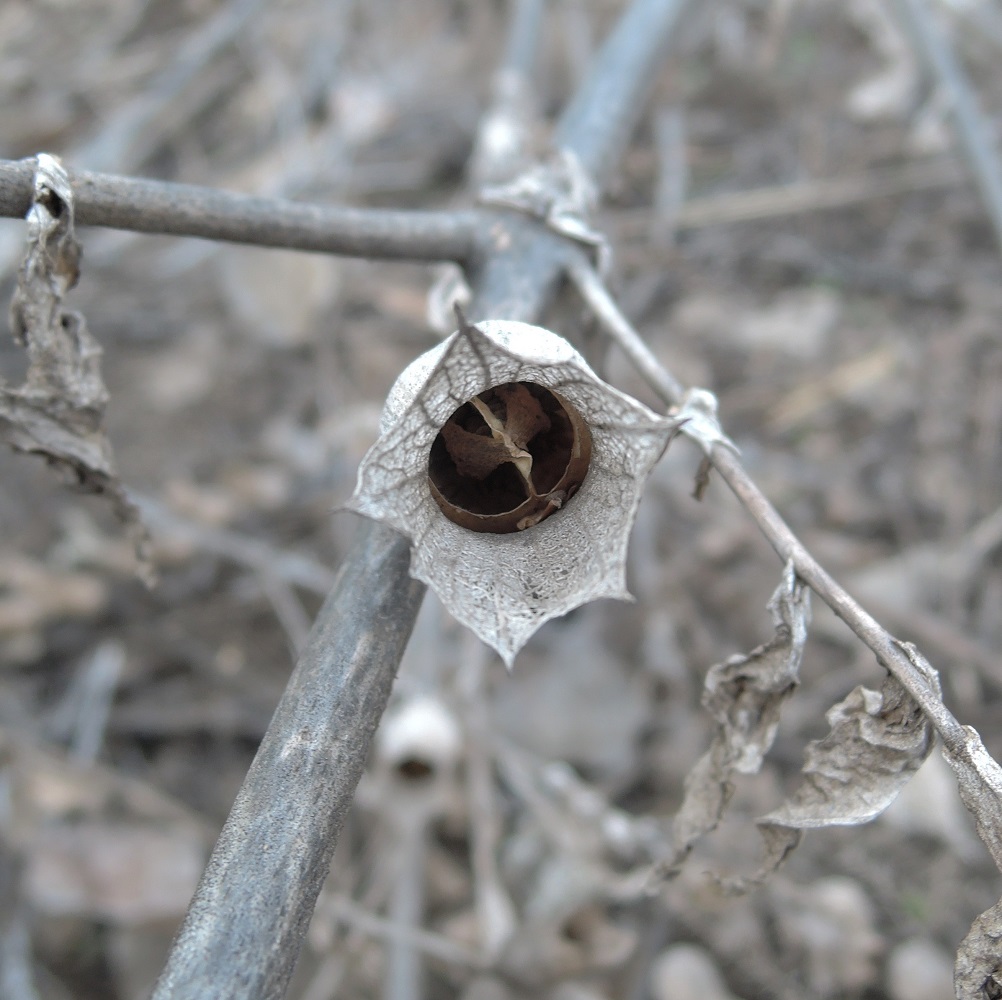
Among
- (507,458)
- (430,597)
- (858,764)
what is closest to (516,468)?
(507,458)

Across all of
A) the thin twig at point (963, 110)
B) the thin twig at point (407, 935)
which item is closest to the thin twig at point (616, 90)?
the thin twig at point (963, 110)

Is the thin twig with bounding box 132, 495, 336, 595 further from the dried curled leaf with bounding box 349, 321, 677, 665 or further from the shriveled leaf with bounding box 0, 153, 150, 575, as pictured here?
the dried curled leaf with bounding box 349, 321, 677, 665

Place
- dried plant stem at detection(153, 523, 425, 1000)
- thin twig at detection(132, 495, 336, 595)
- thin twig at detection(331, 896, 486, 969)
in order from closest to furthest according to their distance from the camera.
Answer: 1. dried plant stem at detection(153, 523, 425, 1000)
2. thin twig at detection(331, 896, 486, 969)
3. thin twig at detection(132, 495, 336, 595)

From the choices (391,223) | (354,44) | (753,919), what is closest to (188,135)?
(354,44)

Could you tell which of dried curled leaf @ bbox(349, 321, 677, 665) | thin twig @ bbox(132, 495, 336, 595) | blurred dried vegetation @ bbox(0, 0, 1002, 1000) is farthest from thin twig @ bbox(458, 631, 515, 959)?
dried curled leaf @ bbox(349, 321, 677, 665)

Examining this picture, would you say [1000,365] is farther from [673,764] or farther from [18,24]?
[18,24]

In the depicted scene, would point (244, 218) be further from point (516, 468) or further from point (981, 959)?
point (981, 959)
